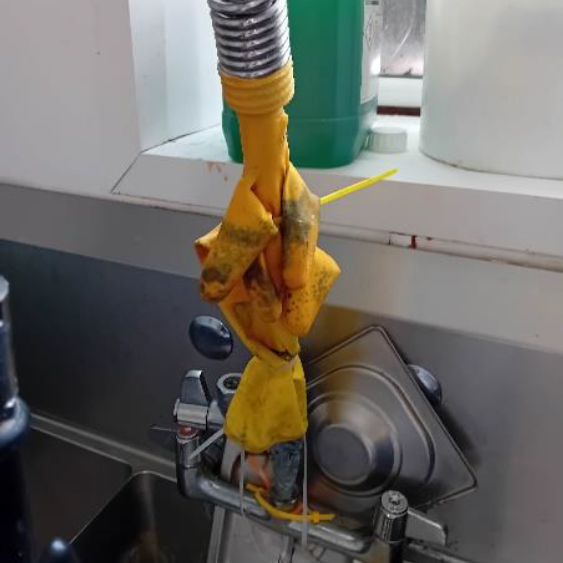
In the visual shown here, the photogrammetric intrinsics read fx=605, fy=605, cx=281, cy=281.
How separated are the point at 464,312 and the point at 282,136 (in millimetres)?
248

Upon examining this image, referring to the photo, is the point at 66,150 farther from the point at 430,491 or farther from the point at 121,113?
the point at 430,491

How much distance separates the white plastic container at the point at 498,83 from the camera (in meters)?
0.46

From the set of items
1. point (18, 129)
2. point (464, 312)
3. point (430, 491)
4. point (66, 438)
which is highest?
point (18, 129)

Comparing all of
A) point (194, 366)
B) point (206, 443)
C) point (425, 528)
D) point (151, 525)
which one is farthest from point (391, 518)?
point (151, 525)

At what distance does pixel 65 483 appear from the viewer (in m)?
0.77

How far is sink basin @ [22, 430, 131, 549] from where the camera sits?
0.72m

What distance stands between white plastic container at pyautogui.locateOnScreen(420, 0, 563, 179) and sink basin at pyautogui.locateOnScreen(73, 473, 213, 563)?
506 mm

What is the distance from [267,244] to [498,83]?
26 cm

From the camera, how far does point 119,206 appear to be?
0.65 metres

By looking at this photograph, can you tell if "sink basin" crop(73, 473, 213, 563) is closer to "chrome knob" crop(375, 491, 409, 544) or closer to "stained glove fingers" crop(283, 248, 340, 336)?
"chrome knob" crop(375, 491, 409, 544)

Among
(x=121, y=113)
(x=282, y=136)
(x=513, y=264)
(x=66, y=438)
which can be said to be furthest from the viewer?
(x=66, y=438)

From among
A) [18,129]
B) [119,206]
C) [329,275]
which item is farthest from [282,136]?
[18,129]

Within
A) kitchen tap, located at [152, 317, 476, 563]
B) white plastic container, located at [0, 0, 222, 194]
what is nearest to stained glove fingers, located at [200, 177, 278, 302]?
kitchen tap, located at [152, 317, 476, 563]

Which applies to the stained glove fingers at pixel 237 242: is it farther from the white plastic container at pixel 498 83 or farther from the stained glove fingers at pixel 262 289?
the white plastic container at pixel 498 83
